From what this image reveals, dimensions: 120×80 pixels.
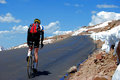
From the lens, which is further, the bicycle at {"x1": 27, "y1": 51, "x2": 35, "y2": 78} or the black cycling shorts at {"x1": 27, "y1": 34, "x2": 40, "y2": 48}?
the bicycle at {"x1": 27, "y1": 51, "x2": 35, "y2": 78}

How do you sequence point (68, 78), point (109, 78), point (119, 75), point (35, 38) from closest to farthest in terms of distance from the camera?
1. point (119, 75)
2. point (109, 78)
3. point (35, 38)
4. point (68, 78)

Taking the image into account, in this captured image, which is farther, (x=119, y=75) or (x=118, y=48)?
(x=118, y=48)

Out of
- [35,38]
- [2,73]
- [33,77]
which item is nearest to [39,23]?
[35,38]

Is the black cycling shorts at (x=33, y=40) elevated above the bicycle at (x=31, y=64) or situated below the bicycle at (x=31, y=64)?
above

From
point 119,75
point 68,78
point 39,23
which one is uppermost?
point 39,23

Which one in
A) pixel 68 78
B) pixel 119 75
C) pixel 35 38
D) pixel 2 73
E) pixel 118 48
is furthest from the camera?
pixel 2 73

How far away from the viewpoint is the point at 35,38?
7.71m

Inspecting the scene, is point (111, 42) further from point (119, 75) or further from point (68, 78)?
point (119, 75)

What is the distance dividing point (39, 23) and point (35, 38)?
0.59 m

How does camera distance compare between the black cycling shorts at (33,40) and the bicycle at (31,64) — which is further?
the bicycle at (31,64)

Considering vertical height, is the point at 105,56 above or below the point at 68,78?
above

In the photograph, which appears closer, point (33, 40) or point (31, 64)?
point (33, 40)

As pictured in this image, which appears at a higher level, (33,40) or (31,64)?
(33,40)

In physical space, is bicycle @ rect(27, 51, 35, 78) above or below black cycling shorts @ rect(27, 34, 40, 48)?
below
